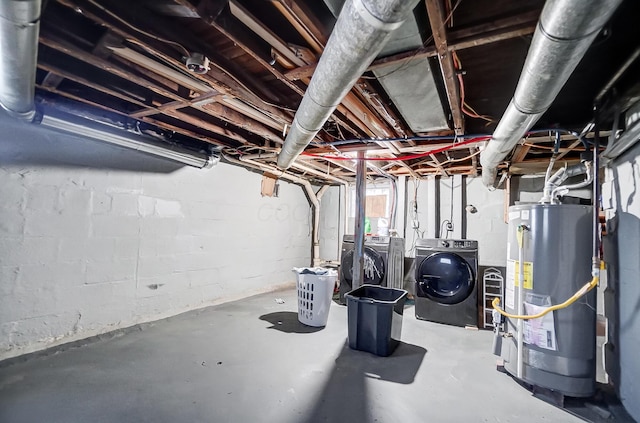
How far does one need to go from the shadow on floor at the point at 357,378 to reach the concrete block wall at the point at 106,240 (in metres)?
2.03

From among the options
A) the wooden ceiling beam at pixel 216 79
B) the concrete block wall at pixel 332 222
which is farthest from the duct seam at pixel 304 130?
the concrete block wall at pixel 332 222

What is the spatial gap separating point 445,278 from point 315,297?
4.96ft

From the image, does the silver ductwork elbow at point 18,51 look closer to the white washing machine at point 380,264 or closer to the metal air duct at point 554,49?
the metal air duct at point 554,49

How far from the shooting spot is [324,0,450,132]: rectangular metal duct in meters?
1.33

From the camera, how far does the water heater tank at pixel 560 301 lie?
5.88 ft

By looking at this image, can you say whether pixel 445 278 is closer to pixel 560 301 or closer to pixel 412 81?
pixel 560 301

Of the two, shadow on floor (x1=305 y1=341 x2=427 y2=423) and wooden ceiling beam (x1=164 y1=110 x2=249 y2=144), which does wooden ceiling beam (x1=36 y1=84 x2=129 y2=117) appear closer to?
wooden ceiling beam (x1=164 y1=110 x2=249 y2=144)

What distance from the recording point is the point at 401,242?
407 centimetres

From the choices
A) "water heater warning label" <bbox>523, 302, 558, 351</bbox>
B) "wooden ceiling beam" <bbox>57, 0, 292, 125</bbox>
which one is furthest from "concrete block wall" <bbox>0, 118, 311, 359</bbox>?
"water heater warning label" <bbox>523, 302, 558, 351</bbox>

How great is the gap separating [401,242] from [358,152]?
157 cm

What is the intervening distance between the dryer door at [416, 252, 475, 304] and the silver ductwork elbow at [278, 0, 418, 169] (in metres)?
2.36

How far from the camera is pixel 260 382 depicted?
6.30 feet

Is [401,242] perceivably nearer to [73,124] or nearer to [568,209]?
[568,209]

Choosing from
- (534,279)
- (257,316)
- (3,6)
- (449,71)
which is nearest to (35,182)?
(3,6)
